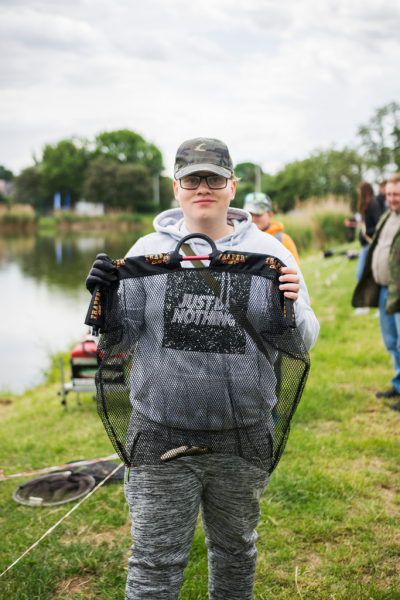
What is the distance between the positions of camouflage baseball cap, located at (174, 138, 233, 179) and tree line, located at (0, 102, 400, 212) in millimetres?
34576

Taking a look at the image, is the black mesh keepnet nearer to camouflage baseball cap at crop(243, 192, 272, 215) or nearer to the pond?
camouflage baseball cap at crop(243, 192, 272, 215)

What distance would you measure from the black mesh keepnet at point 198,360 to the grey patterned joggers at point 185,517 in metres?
0.07

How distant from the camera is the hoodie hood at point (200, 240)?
1.97 meters

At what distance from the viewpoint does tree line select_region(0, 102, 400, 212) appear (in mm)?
36506

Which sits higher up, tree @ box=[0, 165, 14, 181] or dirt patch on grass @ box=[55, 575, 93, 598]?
tree @ box=[0, 165, 14, 181]

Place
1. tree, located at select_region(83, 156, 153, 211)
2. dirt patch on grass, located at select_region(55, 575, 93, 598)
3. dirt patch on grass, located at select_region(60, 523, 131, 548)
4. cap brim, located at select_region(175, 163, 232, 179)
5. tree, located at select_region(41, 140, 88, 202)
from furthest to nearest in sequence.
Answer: tree, located at select_region(41, 140, 88, 202) → tree, located at select_region(83, 156, 153, 211) → dirt patch on grass, located at select_region(60, 523, 131, 548) → dirt patch on grass, located at select_region(55, 575, 93, 598) → cap brim, located at select_region(175, 163, 232, 179)

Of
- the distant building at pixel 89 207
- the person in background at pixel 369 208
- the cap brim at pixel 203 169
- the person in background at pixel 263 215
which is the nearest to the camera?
the cap brim at pixel 203 169

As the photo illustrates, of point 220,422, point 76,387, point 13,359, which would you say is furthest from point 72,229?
point 220,422

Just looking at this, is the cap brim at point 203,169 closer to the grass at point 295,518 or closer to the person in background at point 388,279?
the grass at point 295,518

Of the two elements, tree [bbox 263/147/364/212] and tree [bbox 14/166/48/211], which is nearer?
tree [bbox 263/147/364/212]

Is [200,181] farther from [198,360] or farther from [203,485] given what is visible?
[203,485]

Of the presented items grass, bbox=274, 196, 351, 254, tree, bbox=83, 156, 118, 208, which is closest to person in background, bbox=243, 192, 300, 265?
grass, bbox=274, 196, 351, 254

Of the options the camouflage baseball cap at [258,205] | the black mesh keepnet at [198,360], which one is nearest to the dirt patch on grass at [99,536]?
the black mesh keepnet at [198,360]

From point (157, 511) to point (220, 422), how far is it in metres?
0.42
